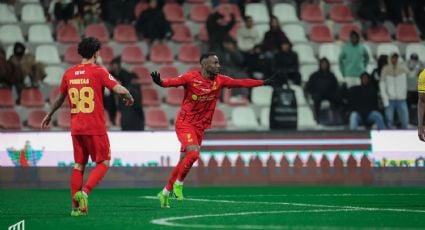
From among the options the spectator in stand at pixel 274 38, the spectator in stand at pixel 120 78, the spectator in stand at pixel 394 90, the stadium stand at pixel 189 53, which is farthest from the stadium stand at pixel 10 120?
the spectator in stand at pixel 394 90

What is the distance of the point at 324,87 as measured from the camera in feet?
80.3

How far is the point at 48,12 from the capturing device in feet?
88.2

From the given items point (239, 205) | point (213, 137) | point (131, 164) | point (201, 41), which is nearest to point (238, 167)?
point (213, 137)

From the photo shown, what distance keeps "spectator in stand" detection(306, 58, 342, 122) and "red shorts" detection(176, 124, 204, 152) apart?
8.90 metres

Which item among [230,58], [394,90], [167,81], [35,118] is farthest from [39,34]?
[167,81]

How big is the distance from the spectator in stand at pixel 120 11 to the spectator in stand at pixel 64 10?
85 cm

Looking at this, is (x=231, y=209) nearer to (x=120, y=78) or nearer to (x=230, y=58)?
(x=120, y=78)

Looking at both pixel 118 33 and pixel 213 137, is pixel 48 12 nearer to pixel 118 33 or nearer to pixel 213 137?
pixel 118 33

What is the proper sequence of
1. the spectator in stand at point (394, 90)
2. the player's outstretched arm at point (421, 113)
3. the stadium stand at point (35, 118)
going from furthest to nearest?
the spectator in stand at point (394, 90) < the stadium stand at point (35, 118) < the player's outstretched arm at point (421, 113)

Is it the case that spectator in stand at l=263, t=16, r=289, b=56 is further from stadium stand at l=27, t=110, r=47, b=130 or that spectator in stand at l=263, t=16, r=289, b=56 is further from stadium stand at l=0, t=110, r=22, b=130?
stadium stand at l=0, t=110, r=22, b=130

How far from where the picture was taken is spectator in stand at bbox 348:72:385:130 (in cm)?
2380

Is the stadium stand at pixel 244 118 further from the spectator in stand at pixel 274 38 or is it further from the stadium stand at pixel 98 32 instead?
the stadium stand at pixel 98 32

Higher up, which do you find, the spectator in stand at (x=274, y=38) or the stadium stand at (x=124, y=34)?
the stadium stand at (x=124, y=34)

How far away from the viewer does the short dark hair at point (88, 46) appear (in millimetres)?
12844
